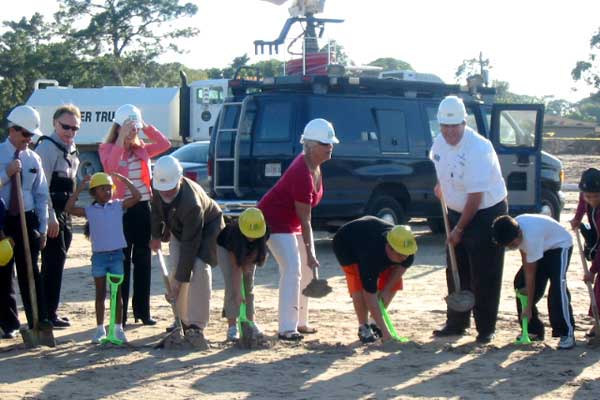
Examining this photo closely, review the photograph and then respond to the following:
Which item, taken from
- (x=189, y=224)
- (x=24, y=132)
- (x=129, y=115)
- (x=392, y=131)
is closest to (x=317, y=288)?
(x=189, y=224)

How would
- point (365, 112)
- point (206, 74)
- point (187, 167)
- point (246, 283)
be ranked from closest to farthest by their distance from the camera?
1. point (246, 283)
2. point (365, 112)
3. point (187, 167)
4. point (206, 74)

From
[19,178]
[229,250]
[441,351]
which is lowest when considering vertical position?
[441,351]

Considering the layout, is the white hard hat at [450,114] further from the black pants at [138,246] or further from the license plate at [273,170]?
the license plate at [273,170]

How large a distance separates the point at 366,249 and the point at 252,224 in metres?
0.91

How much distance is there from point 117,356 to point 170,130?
22353 millimetres

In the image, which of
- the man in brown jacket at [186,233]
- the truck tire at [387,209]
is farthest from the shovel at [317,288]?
the truck tire at [387,209]

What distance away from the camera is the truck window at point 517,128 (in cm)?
1590

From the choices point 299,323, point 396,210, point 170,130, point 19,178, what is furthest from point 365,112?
point 170,130

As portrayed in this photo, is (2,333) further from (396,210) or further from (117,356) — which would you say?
(396,210)

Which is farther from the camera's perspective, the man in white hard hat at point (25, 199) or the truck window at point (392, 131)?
the truck window at point (392, 131)

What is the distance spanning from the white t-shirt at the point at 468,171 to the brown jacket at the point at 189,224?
189cm

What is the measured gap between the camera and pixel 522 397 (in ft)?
22.9

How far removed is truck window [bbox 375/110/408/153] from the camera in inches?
577

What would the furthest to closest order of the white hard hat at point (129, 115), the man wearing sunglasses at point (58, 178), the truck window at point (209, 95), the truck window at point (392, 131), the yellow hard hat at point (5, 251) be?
the truck window at point (209, 95), the truck window at point (392, 131), the white hard hat at point (129, 115), the man wearing sunglasses at point (58, 178), the yellow hard hat at point (5, 251)
